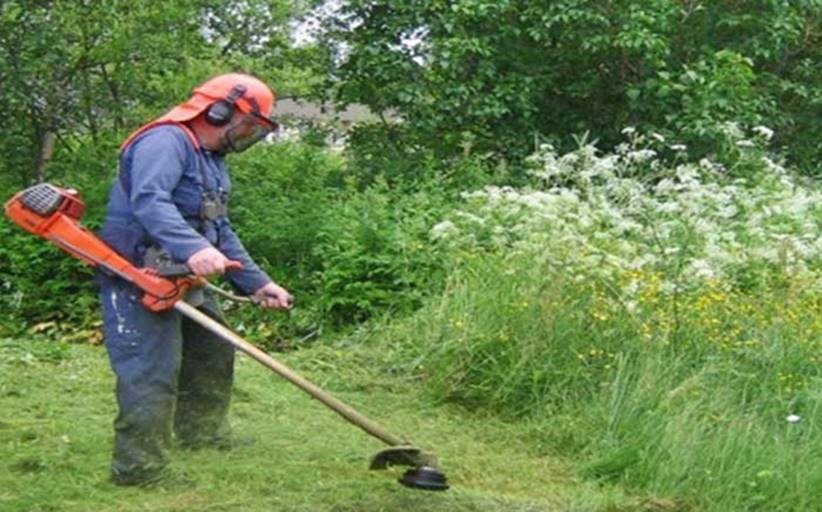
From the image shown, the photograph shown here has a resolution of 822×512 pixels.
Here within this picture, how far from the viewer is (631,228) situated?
7.05 m

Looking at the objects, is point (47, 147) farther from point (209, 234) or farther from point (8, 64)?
point (209, 234)

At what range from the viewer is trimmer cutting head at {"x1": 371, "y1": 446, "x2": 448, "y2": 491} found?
497 centimetres

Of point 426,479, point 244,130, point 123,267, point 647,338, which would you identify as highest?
point 244,130

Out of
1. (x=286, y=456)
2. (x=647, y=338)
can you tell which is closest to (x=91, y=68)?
(x=286, y=456)

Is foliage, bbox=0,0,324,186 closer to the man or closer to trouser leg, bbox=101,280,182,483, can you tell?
the man

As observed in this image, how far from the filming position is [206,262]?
183 inches

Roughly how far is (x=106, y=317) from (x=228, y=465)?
0.87 m

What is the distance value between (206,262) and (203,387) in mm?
1163

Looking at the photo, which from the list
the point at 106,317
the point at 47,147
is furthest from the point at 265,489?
the point at 47,147

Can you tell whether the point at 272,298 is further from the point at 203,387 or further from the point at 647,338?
the point at 647,338

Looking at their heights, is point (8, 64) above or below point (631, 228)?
above

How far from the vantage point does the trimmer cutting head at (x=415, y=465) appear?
4969mm

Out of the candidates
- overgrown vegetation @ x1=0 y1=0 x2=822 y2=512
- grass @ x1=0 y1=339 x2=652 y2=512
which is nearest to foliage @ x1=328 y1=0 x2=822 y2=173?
overgrown vegetation @ x1=0 y1=0 x2=822 y2=512

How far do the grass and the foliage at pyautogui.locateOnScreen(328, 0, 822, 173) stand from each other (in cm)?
463
